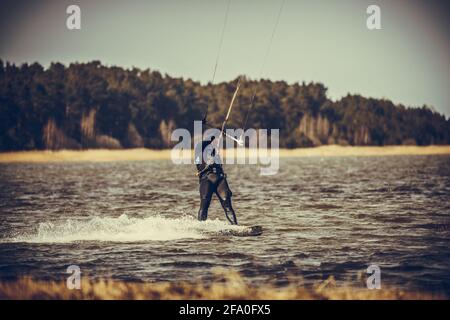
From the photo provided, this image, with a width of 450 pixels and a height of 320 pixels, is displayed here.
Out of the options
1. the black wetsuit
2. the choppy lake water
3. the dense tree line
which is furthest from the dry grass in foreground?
the dense tree line

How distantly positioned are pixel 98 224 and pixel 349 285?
959cm

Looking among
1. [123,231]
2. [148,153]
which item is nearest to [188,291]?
[123,231]

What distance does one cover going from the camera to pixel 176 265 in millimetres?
13125

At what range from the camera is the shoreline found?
94250 mm

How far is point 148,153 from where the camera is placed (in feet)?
368

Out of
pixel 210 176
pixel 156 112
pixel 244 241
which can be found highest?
pixel 156 112

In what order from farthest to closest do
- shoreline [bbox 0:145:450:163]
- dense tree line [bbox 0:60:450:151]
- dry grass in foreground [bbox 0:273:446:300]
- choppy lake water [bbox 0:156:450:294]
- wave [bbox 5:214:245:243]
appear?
dense tree line [bbox 0:60:450:151]
shoreline [bbox 0:145:450:163]
wave [bbox 5:214:245:243]
choppy lake water [bbox 0:156:450:294]
dry grass in foreground [bbox 0:273:446:300]

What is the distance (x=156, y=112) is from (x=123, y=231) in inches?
3996

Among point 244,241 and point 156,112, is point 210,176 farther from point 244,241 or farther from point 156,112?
point 156,112

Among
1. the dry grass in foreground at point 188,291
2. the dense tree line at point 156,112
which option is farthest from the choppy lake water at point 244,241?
the dense tree line at point 156,112

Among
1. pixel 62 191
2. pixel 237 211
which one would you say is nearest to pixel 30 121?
pixel 62 191

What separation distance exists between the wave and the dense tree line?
7759 centimetres

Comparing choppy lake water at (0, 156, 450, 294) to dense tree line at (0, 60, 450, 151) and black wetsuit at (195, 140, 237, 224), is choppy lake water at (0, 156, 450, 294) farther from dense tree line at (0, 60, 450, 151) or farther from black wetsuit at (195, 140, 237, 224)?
dense tree line at (0, 60, 450, 151)
